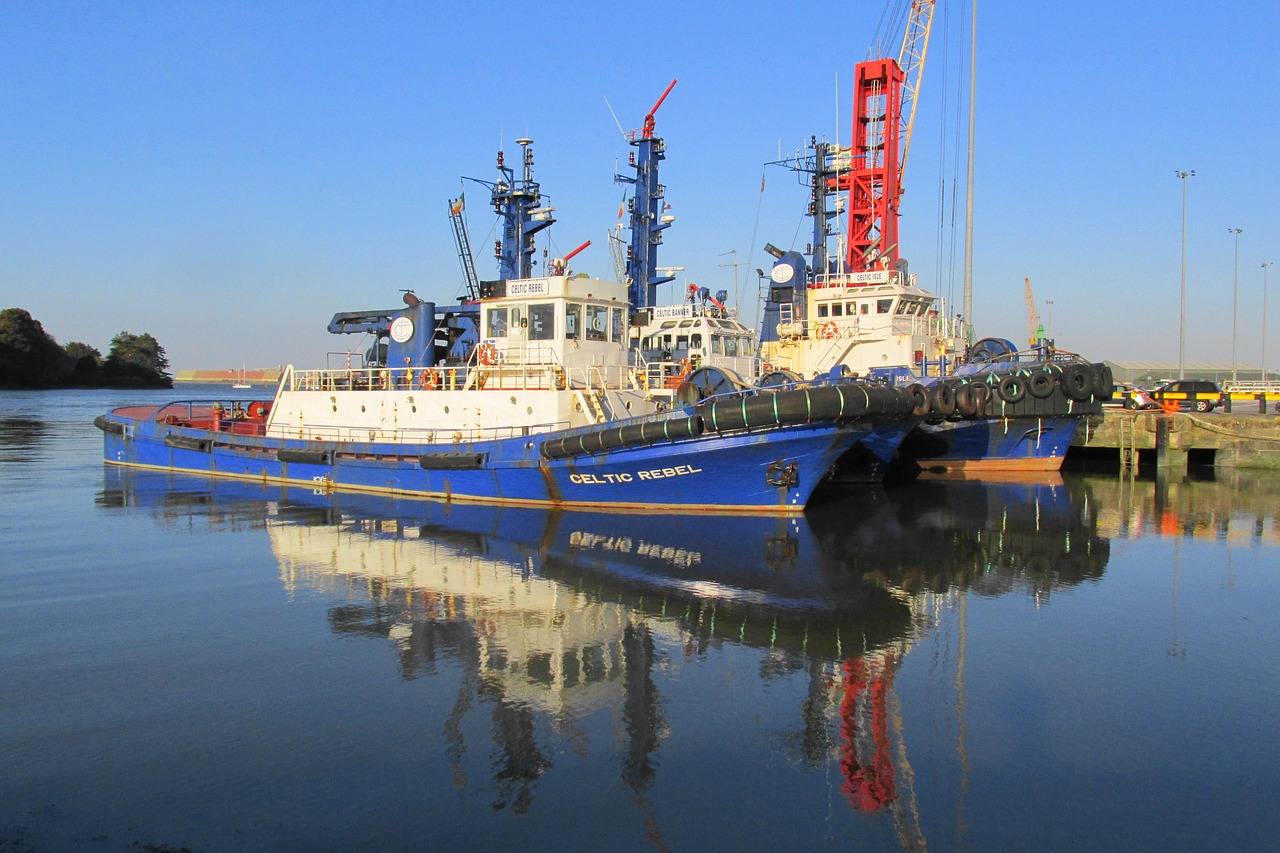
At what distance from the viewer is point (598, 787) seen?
6.33 m

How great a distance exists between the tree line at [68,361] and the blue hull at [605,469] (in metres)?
83.5

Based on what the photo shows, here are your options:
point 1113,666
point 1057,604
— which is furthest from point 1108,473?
point 1113,666

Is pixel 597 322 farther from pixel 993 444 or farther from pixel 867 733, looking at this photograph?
pixel 867 733

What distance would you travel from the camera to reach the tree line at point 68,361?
289 feet

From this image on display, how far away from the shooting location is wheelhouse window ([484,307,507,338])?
66.0ft

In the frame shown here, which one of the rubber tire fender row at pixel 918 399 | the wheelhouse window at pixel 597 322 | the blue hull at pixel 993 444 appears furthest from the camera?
the blue hull at pixel 993 444

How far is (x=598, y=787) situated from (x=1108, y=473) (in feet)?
78.7

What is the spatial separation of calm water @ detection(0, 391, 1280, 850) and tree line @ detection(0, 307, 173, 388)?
8822 centimetres

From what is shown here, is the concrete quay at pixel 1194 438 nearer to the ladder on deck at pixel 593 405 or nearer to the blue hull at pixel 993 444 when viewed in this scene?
the blue hull at pixel 993 444

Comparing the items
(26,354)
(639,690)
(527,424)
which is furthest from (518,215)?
(26,354)

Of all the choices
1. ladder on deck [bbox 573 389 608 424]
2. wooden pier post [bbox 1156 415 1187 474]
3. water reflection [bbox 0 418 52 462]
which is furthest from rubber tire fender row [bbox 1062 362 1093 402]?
water reflection [bbox 0 418 52 462]

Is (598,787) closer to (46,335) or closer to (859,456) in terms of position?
(859,456)

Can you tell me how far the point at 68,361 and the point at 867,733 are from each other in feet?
363

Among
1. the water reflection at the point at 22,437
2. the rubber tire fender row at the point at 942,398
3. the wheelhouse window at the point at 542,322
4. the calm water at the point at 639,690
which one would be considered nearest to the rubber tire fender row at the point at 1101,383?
the rubber tire fender row at the point at 942,398
